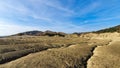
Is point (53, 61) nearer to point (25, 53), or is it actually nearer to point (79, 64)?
point (79, 64)

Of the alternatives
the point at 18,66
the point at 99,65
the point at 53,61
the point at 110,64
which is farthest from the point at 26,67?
the point at 110,64

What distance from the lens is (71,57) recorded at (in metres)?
18.0

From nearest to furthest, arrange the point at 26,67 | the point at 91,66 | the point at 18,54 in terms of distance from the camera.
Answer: the point at 26,67 < the point at 91,66 < the point at 18,54

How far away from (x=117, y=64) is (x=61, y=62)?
5092 millimetres

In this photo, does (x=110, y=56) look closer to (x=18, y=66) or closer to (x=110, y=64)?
(x=110, y=64)

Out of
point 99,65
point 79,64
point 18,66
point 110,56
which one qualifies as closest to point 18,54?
point 18,66

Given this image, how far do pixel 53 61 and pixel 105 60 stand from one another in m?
5.24

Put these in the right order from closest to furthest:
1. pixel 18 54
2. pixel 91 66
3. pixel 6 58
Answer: pixel 91 66, pixel 6 58, pixel 18 54

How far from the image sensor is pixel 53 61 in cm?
1616

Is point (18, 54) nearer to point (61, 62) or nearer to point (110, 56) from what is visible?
point (61, 62)

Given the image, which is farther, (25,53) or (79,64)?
(25,53)

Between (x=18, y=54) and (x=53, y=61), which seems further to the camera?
(x=18, y=54)

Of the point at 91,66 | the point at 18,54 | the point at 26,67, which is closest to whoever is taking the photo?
the point at 26,67

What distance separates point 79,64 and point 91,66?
111 cm
